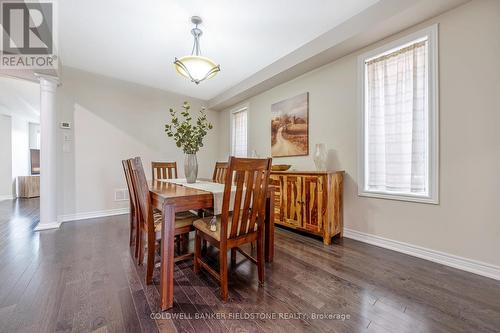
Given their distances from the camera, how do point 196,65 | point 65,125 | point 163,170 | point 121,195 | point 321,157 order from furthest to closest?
point 121,195 → point 65,125 → point 163,170 → point 321,157 → point 196,65

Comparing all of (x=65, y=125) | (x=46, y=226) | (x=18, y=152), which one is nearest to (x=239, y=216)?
(x=46, y=226)

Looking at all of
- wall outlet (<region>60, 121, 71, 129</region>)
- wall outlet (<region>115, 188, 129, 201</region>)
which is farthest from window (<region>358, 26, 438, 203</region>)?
wall outlet (<region>60, 121, 71, 129</region>)

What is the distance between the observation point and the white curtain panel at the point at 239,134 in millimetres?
4797

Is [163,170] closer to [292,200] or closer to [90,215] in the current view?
[90,215]

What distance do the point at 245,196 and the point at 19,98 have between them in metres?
6.49

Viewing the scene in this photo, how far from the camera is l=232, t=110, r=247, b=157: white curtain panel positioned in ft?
15.7

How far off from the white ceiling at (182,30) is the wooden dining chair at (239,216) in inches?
73.6

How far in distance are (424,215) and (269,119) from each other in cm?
280

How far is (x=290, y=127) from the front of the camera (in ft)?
11.9

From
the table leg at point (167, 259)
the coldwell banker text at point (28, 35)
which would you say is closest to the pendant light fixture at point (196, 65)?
the coldwell banker text at point (28, 35)

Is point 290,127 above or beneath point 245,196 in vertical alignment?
above

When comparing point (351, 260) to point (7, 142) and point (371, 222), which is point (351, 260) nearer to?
point (371, 222)

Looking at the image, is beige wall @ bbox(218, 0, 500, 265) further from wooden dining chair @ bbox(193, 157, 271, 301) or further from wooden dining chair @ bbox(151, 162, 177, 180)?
wooden dining chair @ bbox(151, 162, 177, 180)

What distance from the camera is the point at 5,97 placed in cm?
474
